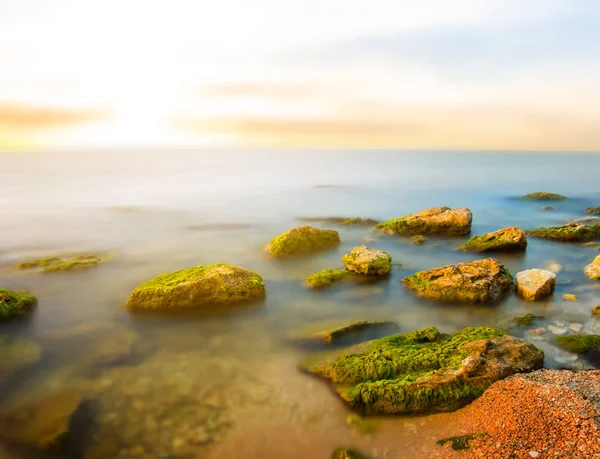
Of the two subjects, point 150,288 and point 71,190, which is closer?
point 150,288

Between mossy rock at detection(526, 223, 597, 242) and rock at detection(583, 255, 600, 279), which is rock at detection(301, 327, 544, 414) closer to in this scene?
rock at detection(583, 255, 600, 279)

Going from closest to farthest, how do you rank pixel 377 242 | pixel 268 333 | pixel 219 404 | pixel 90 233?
pixel 219 404, pixel 268 333, pixel 377 242, pixel 90 233

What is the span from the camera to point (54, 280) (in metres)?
12.2

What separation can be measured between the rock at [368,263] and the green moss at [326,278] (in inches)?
12.4

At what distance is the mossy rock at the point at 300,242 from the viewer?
15.0 m

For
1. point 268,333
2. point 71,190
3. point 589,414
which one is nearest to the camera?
point 589,414

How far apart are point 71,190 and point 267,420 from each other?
39.1 metres

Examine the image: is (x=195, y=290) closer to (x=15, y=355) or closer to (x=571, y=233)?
(x=15, y=355)

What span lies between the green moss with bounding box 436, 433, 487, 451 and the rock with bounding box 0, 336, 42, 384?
7505 millimetres

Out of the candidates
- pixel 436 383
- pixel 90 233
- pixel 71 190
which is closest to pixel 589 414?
pixel 436 383

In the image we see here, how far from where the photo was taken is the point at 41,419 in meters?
6.06

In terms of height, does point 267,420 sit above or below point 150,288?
below

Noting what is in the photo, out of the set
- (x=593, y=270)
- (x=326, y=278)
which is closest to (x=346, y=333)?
(x=326, y=278)

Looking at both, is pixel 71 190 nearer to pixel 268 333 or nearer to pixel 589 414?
pixel 268 333
